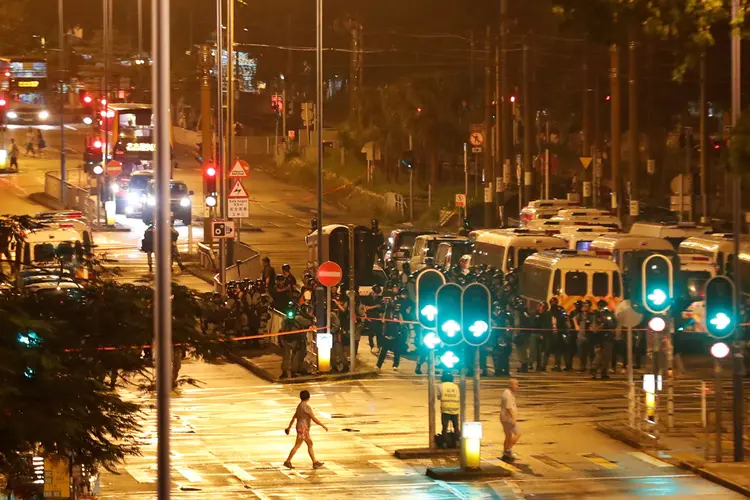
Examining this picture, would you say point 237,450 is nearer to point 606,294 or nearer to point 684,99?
point 606,294

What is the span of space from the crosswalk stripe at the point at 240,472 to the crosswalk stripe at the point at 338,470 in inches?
46.3

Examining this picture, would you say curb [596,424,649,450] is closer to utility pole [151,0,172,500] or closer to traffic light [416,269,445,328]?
traffic light [416,269,445,328]

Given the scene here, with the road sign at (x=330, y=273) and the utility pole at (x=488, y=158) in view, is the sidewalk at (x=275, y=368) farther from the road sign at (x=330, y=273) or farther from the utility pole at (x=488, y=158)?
the utility pole at (x=488, y=158)

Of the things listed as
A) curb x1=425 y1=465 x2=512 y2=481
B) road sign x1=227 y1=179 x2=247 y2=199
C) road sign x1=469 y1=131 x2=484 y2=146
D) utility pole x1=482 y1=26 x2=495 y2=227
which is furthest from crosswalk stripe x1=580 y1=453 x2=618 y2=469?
utility pole x1=482 y1=26 x2=495 y2=227

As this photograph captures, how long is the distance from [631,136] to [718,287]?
31134 mm

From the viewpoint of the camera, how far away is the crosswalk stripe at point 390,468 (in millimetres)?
20719

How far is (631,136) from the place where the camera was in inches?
2057

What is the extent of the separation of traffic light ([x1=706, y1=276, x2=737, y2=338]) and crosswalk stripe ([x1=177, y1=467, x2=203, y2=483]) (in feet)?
24.7

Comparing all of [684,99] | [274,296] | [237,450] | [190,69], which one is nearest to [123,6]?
[190,69]

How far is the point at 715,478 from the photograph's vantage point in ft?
67.1

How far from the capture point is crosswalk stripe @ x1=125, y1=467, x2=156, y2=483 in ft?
65.6

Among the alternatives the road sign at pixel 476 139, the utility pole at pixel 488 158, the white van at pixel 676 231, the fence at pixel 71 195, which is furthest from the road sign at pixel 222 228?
the fence at pixel 71 195

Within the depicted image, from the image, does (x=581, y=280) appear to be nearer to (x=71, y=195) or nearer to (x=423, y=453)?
(x=423, y=453)

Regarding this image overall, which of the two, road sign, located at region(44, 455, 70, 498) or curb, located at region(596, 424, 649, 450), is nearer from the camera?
road sign, located at region(44, 455, 70, 498)
